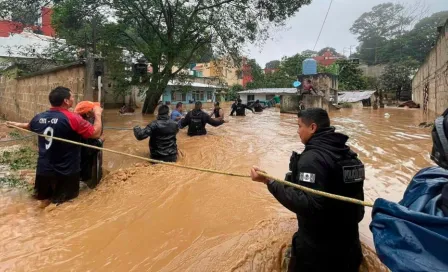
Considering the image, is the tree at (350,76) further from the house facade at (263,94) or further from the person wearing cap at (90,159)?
the person wearing cap at (90,159)

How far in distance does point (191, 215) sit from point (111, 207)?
103 centimetres

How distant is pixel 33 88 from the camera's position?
9.99 m

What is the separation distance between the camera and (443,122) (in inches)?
48.3

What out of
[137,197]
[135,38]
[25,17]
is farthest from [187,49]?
[137,197]

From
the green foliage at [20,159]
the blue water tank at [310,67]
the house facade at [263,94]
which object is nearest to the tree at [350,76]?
the house facade at [263,94]

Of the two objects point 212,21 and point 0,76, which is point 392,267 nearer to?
point 212,21

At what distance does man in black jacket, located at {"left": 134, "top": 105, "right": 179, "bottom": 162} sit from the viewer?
5.87 metres

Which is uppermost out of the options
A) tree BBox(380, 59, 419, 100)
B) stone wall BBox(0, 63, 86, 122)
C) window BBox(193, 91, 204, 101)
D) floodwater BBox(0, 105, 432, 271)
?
tree BBox(380, 59, 419, 100)

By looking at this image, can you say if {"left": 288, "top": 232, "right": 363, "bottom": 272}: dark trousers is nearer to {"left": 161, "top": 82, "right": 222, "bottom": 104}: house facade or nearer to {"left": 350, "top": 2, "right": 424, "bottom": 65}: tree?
{"left": 161, "top": 82, "right": 222, "bottom": 104}: house facade

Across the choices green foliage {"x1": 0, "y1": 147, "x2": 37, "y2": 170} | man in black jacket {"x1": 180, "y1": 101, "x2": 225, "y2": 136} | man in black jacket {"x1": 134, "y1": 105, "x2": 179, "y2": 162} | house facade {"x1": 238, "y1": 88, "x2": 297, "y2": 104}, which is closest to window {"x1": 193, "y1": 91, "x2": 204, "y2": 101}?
house facade {"x1": 238, "y1": 88, "x2": 297, "y2": 104}

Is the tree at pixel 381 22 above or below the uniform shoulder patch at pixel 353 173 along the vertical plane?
above

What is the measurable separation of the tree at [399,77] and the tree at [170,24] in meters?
26.1

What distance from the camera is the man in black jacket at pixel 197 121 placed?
28.0 feet

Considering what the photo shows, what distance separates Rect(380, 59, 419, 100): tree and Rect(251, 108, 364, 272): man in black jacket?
38.4 metres
